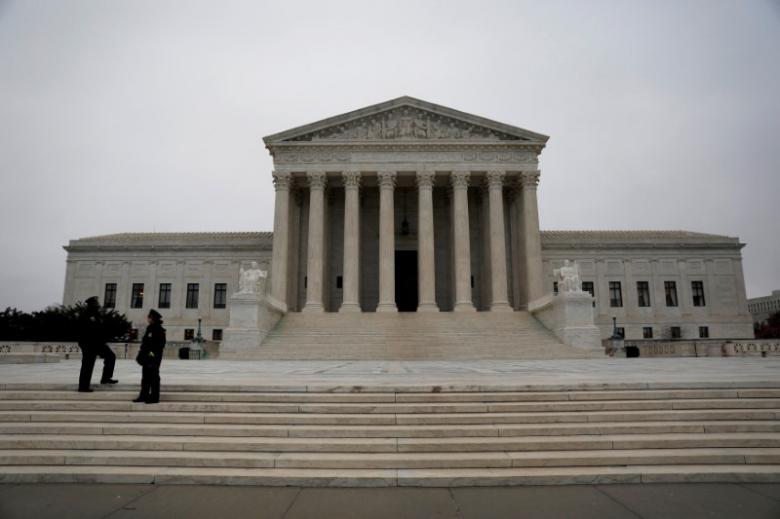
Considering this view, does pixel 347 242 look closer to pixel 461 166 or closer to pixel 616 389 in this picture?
pixel 461 166

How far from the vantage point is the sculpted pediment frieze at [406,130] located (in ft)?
123

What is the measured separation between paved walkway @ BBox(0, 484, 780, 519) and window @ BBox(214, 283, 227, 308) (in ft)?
137

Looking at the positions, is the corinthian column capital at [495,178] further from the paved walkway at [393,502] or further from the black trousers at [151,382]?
the paved walkway at [393,502]

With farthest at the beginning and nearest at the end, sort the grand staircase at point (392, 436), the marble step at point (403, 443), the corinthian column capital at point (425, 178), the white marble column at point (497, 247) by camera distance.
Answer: the corinthian column capital at point (425, 178), the white marble column at point (497, 247), the marble step at point (403, 443), the grand staircase at point (392, 436)

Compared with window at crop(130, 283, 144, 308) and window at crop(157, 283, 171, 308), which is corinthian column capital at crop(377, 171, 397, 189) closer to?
window at crop(157, 283, 171, 308)

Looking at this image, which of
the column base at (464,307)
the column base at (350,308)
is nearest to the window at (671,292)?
the column base at (464,307)

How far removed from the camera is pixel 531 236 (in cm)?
3659

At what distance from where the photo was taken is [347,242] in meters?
35.8

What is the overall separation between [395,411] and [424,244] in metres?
27.5

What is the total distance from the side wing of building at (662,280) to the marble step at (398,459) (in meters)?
40.7

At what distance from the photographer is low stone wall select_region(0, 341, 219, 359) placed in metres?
26.7

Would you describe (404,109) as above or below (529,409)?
above

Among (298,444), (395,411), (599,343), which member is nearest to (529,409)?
(395,411)

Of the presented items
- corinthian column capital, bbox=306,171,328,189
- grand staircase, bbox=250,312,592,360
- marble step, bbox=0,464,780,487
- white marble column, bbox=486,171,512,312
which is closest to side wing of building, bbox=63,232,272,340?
corinthian column capital, bbox=306,171,328,189
